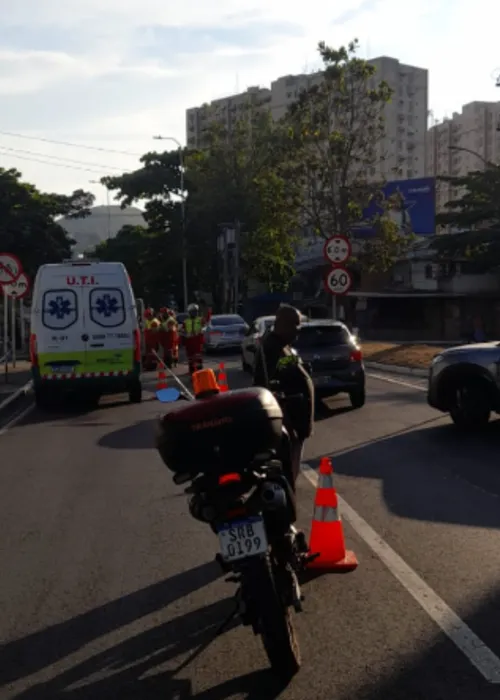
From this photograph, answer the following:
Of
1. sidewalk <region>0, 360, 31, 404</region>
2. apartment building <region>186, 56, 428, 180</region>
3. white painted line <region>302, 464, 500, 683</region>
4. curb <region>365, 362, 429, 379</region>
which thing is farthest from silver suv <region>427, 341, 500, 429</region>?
apartment building <region>186, 56, 428, 180</region>

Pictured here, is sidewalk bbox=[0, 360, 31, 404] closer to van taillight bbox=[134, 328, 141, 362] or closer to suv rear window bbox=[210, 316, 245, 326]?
van taillight bbox=[134, 328, 141, 362]

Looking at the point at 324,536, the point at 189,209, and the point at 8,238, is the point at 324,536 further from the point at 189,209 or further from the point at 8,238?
the point at 189,209

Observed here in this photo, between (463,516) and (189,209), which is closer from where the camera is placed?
(463,516)

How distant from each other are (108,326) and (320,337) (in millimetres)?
3909

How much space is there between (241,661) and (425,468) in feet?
19.2

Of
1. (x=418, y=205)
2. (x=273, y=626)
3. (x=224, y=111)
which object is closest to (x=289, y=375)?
(x=273, y=626)

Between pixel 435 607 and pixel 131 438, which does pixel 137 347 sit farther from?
pixel 435 607

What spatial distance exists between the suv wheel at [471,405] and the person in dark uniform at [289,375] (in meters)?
6.58

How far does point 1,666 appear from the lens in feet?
16.5

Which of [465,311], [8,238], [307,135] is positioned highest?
[307,135]

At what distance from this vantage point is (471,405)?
12.9 m

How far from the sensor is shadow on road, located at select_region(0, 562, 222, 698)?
507cm

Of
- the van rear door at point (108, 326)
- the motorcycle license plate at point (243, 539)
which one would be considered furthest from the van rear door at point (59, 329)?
the motorcycle license plate at point (243, 539)

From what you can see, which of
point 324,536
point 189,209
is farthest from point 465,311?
point 324,536
